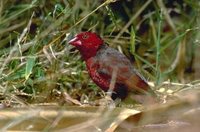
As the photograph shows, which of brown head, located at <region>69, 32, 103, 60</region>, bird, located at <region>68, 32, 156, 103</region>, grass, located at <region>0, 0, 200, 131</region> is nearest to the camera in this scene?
bird, located at <region>68, 32, 156, 103</region>

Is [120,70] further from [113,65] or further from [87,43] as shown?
[87,43]

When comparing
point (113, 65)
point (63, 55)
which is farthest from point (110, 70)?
point (63, 55)

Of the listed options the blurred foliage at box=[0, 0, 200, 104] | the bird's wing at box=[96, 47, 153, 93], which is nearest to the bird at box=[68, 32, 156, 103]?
the bird's wing at box=[96, 47, 153, 93]

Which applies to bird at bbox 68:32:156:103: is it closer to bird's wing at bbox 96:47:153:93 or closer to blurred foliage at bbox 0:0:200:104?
bird's wing at bbox 96:47:153:93

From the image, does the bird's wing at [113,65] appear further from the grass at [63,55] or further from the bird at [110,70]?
the grass at [63,55]

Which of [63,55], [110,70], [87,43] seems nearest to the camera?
[110,70]

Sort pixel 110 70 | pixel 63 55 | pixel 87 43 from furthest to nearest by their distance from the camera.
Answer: pixel 63 55
pixel 87 43
pixel 110 70

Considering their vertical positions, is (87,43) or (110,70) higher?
(87,43)

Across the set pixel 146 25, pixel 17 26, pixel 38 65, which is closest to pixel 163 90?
pixel 38 65
